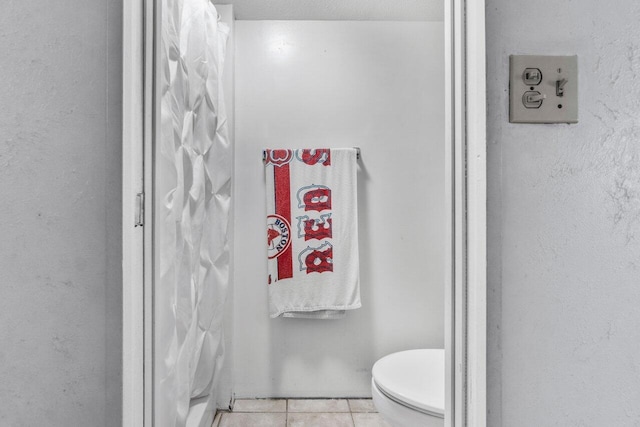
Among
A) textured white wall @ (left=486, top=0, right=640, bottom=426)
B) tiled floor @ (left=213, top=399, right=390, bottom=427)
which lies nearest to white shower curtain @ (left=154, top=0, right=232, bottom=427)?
tiled floor @ (left=213, top=399, right=390, bottom=427)

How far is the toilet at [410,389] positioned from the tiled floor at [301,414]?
1.35 ft

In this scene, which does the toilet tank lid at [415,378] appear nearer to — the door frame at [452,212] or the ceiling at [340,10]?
the door frame at [452,212]

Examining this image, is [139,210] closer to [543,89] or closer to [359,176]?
[543,89]

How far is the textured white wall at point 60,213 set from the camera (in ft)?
1.77

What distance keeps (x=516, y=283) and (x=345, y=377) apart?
5.34 ft

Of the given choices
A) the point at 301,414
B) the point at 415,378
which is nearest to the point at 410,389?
the point at 415,378

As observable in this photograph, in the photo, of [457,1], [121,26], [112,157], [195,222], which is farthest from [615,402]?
[195,222]

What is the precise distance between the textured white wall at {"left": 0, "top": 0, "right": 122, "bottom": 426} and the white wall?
4.60 ft

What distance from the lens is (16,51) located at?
21.4 inches

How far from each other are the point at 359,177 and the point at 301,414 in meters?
1.16

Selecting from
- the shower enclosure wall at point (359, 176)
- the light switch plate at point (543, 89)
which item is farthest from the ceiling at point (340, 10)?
the light switch plate at point (543, 89)

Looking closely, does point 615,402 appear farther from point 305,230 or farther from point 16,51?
point 305,230

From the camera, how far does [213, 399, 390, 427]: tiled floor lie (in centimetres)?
196

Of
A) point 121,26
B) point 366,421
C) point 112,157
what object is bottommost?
point 366,421
